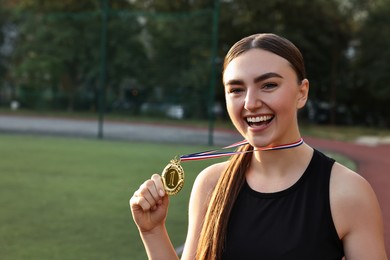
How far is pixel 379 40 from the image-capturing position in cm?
3288

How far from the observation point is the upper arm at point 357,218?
5.32 feet

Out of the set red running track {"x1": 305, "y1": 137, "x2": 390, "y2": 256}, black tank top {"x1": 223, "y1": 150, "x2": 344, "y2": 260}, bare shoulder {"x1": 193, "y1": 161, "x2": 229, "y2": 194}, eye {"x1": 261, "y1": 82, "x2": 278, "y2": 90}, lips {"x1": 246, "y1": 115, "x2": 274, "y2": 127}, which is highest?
eye {"x1": 261, "y1": 82, "x2": 278, "y2": 90}

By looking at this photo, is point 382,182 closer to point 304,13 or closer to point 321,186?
point 321,186

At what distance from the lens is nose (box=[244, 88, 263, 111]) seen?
1.68 metres

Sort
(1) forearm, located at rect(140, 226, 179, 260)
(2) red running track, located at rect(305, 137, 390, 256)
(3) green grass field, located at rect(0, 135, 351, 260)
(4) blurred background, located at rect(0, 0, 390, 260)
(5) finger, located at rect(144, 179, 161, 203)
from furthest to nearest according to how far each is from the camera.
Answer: (2) red running track, located at rect(305, 137, 390, 256)
(4) blurred background, located at rect(0, 0, 390, 260)
(3) green grass field, located at rect(0, 135, 351, 260)
(1) forearm, located at rect(140, 226, 179, 260)
(5) finger, located at rect(144, 179, 161, 203)

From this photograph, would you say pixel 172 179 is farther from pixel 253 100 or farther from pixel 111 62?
pixel 111 62

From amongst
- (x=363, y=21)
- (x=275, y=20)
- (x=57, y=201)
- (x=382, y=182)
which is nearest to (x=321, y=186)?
(x=57, y=201)

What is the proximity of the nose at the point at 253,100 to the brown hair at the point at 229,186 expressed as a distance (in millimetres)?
109

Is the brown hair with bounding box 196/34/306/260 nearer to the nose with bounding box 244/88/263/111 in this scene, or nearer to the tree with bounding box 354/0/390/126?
the nose with bounding box 244/88/263/111

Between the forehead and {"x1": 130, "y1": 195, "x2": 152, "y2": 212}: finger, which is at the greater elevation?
the forehead

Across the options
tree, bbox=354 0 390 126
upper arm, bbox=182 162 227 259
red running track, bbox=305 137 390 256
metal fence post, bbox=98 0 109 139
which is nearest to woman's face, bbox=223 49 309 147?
upper arm, bbox=182 162 227 259

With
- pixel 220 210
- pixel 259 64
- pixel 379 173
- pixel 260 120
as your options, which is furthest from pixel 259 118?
pixel 379 173

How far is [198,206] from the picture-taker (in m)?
1.86

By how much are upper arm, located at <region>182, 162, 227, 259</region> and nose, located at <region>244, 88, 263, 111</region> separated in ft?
0.97
